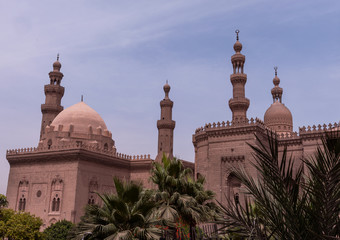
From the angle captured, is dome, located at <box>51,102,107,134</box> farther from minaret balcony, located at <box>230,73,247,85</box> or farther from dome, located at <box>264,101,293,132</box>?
dome, located at <box>264,101,293,132</box>

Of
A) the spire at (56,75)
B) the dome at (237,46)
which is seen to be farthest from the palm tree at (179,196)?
the spire at (56,75)

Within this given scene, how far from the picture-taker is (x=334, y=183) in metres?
4.06

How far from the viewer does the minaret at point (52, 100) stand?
38.5 m

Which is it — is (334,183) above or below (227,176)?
below

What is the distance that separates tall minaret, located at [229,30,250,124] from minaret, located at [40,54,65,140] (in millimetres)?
19499

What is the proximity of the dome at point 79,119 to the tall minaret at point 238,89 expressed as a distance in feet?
49.0

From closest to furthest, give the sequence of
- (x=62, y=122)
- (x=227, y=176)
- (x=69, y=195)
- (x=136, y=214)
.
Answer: (x=136, y=214), (x=227, y=176), (x=69, y=195), (x=62, y=122)

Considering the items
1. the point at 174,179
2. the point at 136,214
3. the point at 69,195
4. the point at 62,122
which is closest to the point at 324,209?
the point at 136,214

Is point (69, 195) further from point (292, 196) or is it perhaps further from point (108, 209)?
point (292, 196)

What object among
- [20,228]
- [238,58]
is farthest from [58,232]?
[238,58]

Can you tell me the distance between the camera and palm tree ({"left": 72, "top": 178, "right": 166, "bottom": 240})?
858cm

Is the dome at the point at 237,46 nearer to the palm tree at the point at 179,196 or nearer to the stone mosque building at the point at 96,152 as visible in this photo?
the stone mosque building at the point at 96,152

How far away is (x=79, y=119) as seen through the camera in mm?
35875

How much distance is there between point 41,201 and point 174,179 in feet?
75.6
